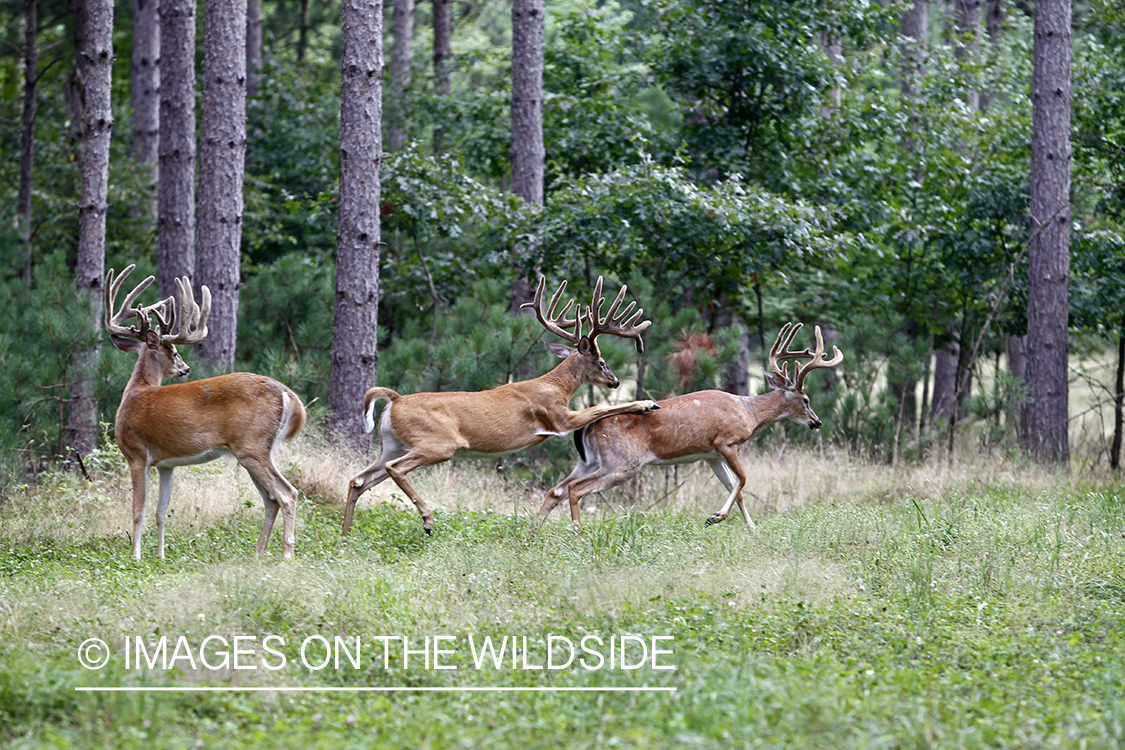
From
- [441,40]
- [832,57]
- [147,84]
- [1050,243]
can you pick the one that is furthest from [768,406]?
[441,40]

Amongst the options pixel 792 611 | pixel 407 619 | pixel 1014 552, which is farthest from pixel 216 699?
pixel 1014 552

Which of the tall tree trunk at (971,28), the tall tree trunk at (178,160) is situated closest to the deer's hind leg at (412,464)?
the tall tree trunk at (178,160)

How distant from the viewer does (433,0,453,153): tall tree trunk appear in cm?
1898

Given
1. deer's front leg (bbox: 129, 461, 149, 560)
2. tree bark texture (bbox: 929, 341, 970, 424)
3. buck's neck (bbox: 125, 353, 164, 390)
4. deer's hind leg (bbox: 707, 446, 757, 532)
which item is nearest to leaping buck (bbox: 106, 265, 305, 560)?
deer's front leg (bbox: 129, 461, 149, 560)

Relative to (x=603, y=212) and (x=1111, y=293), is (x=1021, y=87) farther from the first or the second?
(x=603, y=212)

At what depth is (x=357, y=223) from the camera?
11492mm

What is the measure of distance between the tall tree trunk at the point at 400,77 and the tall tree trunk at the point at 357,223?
21.5 ft

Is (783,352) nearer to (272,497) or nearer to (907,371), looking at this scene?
(272,497)

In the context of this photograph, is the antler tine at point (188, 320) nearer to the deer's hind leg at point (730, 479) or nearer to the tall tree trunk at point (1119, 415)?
the deer's hind leg at point (730, 479)

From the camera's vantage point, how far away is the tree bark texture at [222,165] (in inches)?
479

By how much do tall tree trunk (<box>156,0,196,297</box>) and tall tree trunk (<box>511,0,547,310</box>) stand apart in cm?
403

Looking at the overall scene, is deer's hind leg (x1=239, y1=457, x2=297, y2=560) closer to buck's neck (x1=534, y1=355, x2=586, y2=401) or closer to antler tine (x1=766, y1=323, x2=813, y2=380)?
buck's neck (x1=534, y1=355, x2=586, y2=401)

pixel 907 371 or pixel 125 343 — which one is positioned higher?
pixel 125 343

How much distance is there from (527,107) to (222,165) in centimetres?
425
